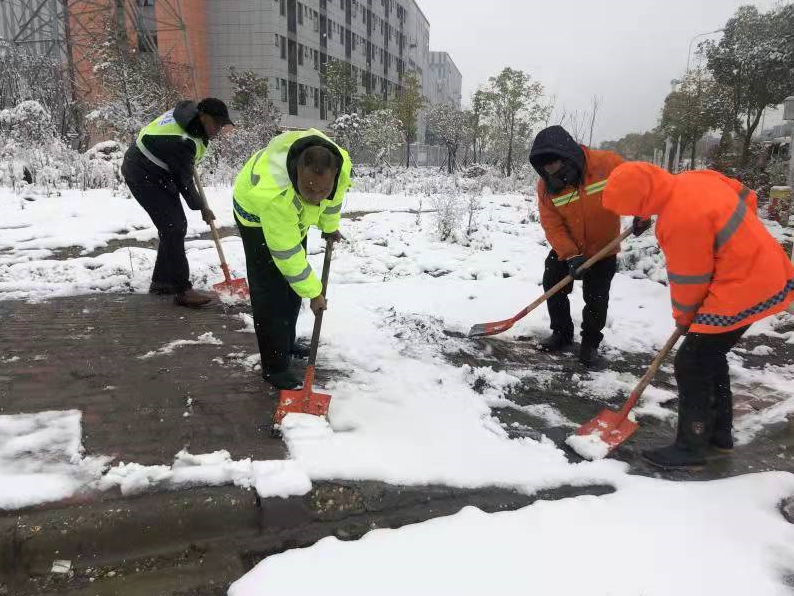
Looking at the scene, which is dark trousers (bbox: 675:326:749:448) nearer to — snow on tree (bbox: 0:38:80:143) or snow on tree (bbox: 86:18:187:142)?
snow on tree (bbox: 86:18:187:142)

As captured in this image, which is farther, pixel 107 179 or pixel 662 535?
pixel 107 179

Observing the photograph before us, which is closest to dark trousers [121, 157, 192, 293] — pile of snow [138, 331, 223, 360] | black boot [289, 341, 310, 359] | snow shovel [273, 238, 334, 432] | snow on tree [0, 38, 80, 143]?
pile of snow [138, 331, 223, 360]

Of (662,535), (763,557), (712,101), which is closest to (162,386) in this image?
(662,535)

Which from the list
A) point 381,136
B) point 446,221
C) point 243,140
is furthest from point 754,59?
point 243,140

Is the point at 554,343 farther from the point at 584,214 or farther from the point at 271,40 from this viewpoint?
the point at 271,40

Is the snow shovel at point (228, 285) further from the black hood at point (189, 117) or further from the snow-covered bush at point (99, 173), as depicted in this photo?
the snow-covered bush at point (99, 173)

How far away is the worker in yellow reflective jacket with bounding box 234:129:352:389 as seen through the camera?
229 cm

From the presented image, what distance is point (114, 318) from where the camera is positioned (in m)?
3.75

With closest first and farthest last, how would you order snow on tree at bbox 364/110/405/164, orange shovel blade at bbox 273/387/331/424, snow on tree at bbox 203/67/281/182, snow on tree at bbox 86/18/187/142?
orange shovel blade at bbox 273/387/331/424, snow on tree at bbox 86/18/187/142, snow on tree at bbox 203/67/281/182, snow on tree at bbox 364/110/405/164

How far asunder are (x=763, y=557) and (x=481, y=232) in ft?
17.9

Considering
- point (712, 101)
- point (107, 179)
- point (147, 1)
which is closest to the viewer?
point (107, 179)

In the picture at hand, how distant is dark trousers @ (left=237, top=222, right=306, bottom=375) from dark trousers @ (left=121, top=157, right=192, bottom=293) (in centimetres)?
161

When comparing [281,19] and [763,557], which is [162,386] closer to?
[763,557]

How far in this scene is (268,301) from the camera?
271 cm
